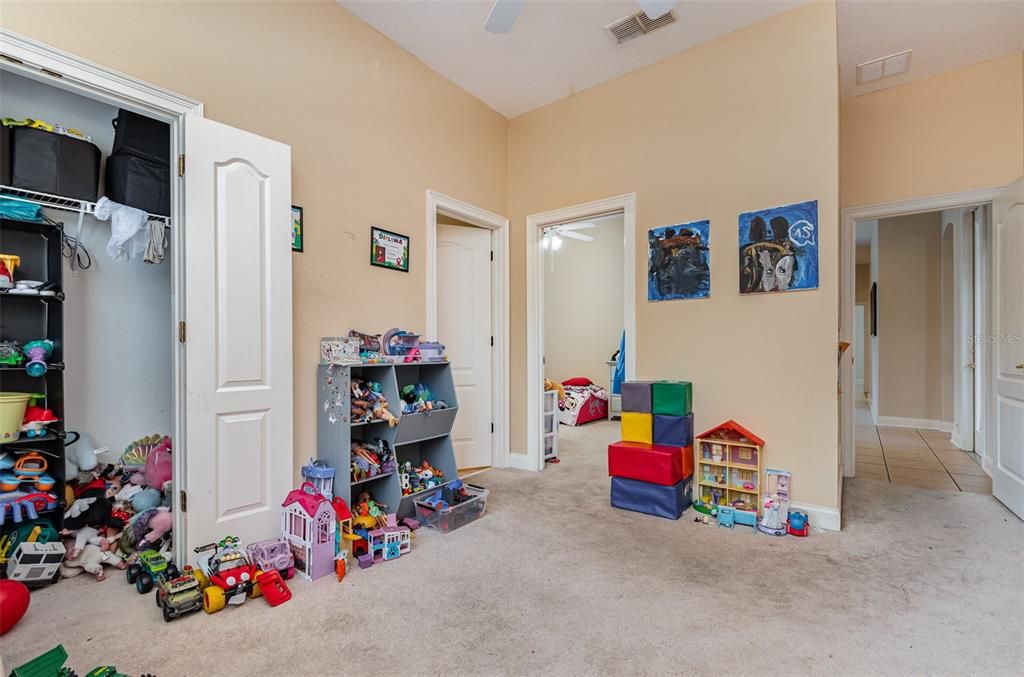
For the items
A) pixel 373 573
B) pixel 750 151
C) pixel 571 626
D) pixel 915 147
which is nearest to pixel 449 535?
pixel 373 573

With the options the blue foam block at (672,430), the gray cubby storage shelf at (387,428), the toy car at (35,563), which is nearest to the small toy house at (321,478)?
the gray cubby storage shelf at (387,428)

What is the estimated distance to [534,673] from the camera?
5.07 feet

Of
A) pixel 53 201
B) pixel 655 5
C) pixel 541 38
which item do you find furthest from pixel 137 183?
pixel 655 5

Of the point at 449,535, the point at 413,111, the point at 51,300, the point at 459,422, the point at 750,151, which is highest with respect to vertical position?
the point at 413,111

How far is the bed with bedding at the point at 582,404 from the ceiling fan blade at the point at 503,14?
451 centimetres

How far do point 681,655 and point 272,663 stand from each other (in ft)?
4.53

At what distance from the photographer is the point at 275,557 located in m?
2.16

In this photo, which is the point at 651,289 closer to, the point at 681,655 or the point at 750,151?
the point at 750,151

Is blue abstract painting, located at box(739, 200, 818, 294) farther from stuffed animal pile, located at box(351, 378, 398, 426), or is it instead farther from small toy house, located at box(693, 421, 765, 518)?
stuffed animal pile, located at box(351, 378, 398, 426)

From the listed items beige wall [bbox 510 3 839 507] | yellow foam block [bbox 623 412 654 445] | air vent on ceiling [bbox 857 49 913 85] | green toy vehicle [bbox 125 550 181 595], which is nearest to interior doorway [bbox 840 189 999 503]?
air vent on ceiling [bbox 857 49 913 85]

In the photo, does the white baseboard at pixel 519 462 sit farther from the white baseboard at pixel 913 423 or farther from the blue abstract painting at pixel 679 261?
the white baseboard at pixel 913 423

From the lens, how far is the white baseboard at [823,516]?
2.72 meters

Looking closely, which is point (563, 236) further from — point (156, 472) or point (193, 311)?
point (156, 472)

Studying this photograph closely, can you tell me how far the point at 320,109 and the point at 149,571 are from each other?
252 centimetres
